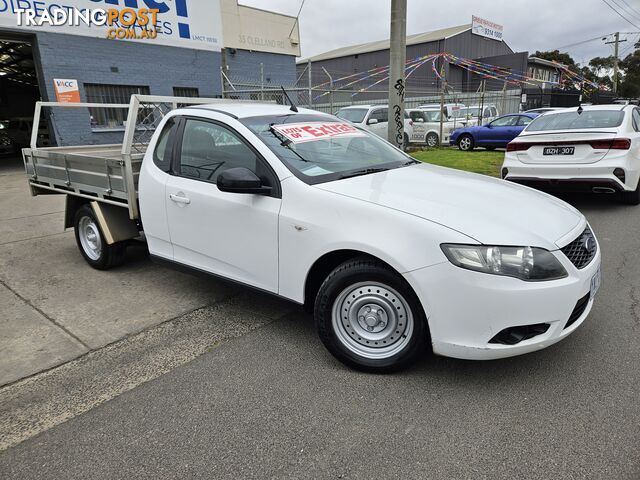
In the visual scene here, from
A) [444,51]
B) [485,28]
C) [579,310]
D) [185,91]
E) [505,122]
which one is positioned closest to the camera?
[579,310]

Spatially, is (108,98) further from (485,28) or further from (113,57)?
(485,28)

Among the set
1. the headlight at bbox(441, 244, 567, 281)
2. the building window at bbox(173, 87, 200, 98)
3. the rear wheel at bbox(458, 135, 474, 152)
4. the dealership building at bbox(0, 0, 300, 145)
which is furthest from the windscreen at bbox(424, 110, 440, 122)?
the headlight at bbox(441, 244, 567, 281)

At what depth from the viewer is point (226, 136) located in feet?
12.5

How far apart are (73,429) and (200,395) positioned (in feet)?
2.35

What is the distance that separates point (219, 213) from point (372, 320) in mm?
1480

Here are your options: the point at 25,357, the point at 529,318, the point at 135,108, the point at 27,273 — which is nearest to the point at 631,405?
the point at 529,318

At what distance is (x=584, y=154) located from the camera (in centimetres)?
679

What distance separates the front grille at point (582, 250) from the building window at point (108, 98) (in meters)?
15.6

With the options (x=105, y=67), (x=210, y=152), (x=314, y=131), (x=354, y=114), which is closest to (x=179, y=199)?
(x=210, y=152)

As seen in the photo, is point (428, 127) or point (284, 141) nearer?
point (284, 141)

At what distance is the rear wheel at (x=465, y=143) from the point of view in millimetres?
16812

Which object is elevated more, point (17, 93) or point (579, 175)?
point (17, 93)

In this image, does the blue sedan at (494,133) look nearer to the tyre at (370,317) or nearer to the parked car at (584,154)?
the parked car at (584,154)

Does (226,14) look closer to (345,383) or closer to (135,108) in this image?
(135,108)
